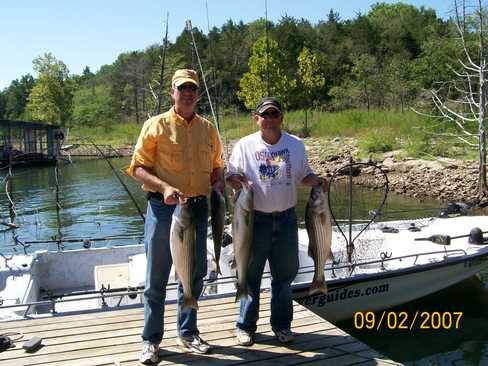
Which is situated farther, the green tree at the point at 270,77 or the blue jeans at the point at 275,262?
the green tree at the point at 270,77

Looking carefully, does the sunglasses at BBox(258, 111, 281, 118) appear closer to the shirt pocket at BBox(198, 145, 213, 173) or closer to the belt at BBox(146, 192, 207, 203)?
the shirt pocket at BBox(198, 145, 213, 173)

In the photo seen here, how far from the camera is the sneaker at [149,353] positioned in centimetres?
412

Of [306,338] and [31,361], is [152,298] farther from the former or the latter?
[306,338]

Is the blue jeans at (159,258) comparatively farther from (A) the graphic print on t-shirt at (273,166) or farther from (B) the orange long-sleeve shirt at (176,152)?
(A) the graphic print on t-shirt at (273,166)

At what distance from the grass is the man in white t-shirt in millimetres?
19668

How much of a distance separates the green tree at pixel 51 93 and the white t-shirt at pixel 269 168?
212ft

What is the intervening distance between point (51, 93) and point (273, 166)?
215 ft

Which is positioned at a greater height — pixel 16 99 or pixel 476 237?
pixel 16 99

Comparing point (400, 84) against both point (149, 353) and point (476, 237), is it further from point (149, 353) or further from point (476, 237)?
point (149, 353)

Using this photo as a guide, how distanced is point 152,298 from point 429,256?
17.5 feet

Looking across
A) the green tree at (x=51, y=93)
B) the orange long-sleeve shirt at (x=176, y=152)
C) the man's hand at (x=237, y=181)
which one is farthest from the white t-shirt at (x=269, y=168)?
the green tree at (x=51, y=93)

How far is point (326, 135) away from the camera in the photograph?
36.4 metres

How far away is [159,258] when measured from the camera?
3943 mm

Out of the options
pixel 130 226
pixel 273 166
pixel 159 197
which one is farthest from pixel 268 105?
pixel 130 226
